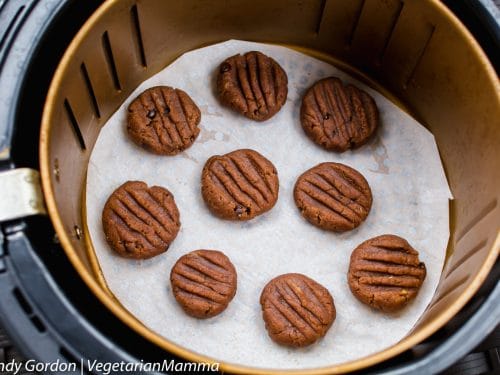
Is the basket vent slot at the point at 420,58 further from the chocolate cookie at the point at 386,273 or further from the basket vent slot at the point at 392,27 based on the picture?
the chocolate cookie at the point at 386,273

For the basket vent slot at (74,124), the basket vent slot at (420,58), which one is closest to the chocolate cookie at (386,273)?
the basket vent slot at (420,58)

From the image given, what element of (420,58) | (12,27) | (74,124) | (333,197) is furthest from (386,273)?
(12,27)

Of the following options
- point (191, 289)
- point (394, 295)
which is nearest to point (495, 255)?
point (394, 295)

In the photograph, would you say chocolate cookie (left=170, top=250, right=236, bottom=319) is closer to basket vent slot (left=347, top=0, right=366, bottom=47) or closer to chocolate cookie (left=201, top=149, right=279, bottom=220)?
chocolate cookie (left=201, top=149, right=279, bottom=220)

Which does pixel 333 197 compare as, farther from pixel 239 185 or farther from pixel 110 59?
pixel 110 59

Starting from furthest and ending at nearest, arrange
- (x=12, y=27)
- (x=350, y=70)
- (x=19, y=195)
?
1. (x=350, y=70)
2. (x=12, y=27)
3. (x=19, y=195)
